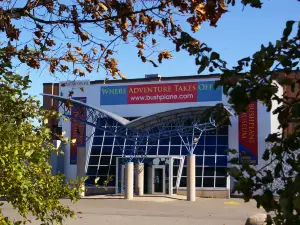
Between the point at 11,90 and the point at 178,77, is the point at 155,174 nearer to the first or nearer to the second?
the point at 178,77

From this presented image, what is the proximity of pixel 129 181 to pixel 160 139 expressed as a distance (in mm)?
7177

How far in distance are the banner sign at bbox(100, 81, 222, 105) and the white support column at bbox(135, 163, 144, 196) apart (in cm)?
689

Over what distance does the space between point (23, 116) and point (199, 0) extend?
2.70 meters

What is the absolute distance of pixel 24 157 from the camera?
5.90m

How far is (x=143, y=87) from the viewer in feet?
141

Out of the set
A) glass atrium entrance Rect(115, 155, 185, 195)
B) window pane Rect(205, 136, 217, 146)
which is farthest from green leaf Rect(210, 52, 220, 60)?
window pane Rect(205, 136, 217, 146)

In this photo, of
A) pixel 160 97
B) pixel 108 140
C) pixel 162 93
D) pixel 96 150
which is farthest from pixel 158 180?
pixel 162 93

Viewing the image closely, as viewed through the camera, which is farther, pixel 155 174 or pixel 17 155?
pixel 155 174

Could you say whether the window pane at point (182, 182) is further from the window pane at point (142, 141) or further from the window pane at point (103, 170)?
the window pane at point (103, 170)

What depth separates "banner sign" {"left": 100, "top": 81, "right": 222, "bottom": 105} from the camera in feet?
135

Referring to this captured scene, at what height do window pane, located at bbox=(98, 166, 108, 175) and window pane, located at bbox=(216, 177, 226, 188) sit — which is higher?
window pane, located at bbox=(98, 166, 108, 175)

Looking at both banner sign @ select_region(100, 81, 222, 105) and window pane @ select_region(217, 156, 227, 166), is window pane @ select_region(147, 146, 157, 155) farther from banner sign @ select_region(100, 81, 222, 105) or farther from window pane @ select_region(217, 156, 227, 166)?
window pane @ select_region(217, 156, 227, 166)

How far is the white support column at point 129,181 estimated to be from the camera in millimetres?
35000

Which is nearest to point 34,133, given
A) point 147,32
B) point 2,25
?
point 2,25
